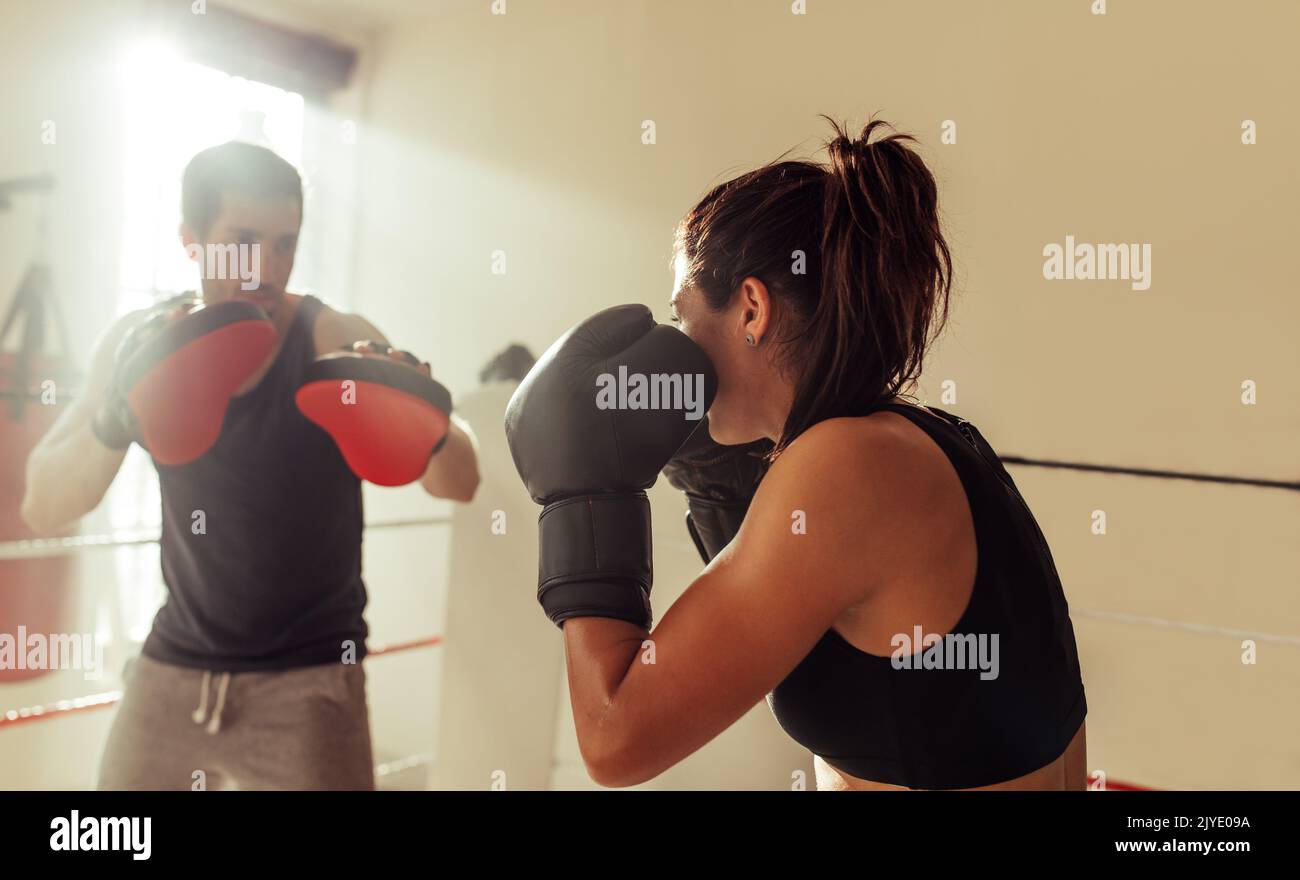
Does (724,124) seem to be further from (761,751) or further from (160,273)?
(160,273)

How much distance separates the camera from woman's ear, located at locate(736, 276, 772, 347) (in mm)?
889

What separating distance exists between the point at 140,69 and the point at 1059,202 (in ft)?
10.1

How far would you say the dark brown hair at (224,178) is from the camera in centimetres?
155

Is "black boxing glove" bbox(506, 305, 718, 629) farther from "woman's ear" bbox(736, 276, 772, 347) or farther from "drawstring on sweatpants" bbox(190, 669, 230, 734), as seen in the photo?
"drawstring on sweatpants" bbox(190, 669, 230, 734)

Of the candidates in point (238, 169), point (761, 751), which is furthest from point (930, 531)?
point (761, 751)

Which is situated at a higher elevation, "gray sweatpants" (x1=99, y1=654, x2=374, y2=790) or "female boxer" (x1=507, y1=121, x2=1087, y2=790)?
"female boxer" (x1=507, y1=121, x2=1087, y2=790)

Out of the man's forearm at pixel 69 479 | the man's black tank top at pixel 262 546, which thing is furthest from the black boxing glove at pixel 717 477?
the man's forearm at pixel 69 479

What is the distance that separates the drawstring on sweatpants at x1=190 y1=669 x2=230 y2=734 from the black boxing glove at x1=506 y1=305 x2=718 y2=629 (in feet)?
2.67

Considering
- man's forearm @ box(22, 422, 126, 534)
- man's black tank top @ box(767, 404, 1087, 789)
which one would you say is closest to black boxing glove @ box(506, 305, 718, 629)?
man's black tank top @ box(767, 404, 1087, 789)

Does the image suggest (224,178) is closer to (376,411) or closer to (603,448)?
(376,411)

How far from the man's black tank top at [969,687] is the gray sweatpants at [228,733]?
0.91 m

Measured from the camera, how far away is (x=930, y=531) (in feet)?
2.57

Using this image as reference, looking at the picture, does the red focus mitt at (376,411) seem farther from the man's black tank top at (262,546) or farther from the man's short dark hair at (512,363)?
the man's short dark hair at (512,363)
